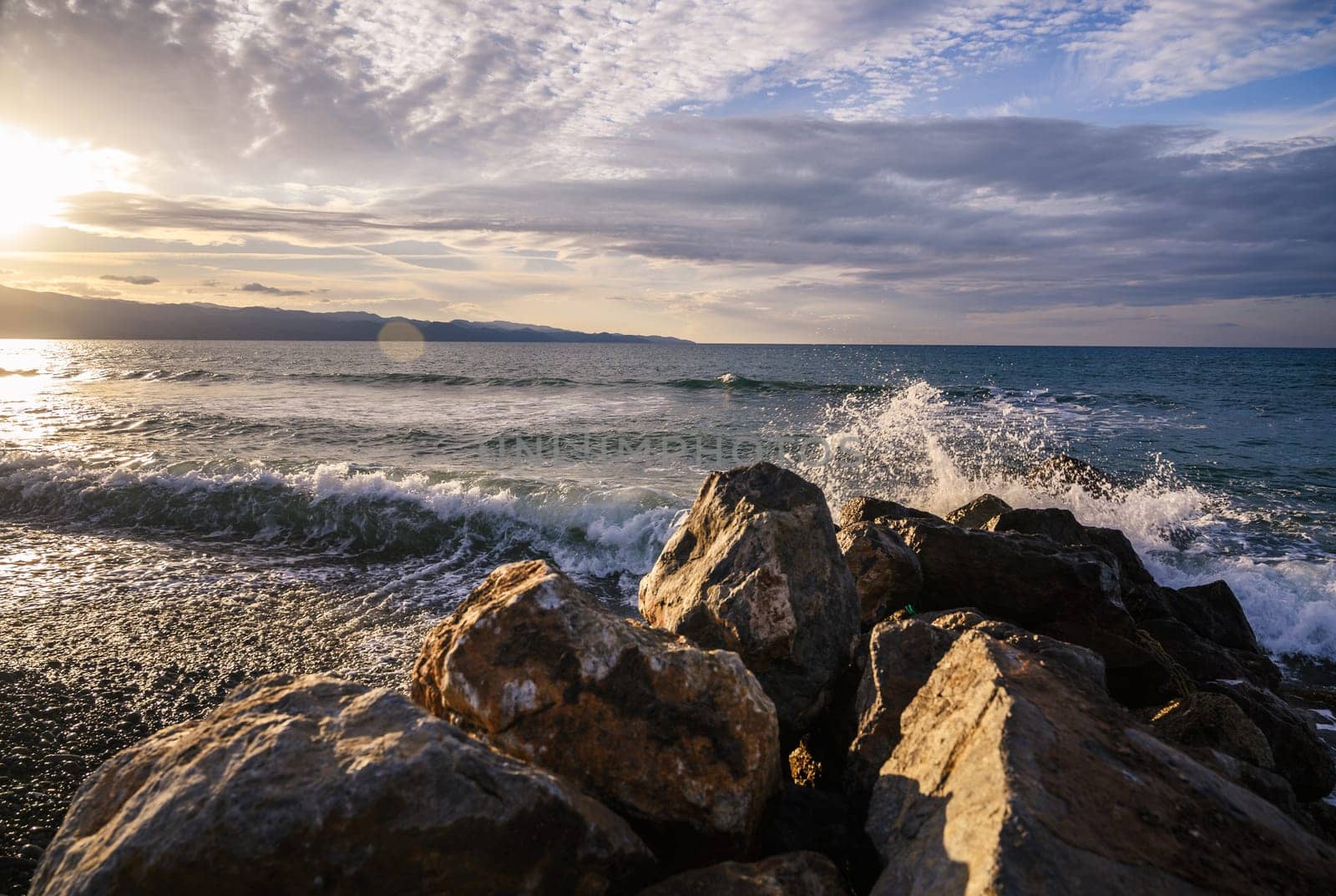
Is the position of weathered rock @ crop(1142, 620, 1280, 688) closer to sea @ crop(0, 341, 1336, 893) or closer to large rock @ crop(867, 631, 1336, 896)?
sea @ crop(0, 341, 1336, 893)

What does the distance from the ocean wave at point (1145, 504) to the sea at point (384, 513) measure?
2.2 inches

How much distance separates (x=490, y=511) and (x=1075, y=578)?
886 cm

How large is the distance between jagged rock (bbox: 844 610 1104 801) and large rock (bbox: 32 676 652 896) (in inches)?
56.3

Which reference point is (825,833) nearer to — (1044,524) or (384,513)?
(1044,524)

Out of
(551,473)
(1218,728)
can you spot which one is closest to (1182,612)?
(1218,728)

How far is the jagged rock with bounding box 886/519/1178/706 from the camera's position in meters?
5.39

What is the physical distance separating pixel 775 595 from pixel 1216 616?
582cm

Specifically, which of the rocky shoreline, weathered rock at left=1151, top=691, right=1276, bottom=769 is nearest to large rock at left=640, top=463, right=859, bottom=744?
the rocky shoreline

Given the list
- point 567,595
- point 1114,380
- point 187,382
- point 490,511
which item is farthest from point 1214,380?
point 187,382

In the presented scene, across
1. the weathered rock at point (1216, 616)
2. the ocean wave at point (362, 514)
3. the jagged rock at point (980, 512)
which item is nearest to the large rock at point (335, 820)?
the jagged rock at point (980, 512)

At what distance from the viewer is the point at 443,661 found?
3330 millimetres

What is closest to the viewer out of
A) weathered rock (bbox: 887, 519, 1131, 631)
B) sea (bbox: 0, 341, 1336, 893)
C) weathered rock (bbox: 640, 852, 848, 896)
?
weathered rock (bbox: 640, 852, 848, 896)

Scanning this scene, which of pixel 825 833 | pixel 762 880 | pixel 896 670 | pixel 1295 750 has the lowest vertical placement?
pixel 1295 750

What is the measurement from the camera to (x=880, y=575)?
5445 mm
